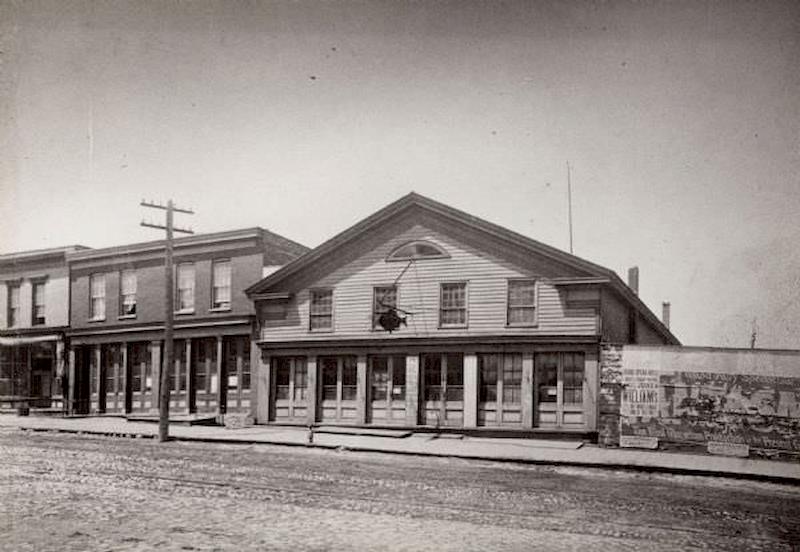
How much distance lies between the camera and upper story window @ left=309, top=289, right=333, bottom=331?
81.9ft

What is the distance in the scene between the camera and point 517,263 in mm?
22188

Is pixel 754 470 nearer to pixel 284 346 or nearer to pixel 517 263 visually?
pixel 517 263

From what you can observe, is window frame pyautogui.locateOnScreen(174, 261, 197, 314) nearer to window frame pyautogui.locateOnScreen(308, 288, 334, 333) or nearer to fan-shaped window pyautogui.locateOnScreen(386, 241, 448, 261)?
window frame pyautogui.locateOnScreen(308, 288, 334, 333)

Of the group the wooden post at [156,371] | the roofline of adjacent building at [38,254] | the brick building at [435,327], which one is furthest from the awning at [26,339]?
the brick building at [435,327]

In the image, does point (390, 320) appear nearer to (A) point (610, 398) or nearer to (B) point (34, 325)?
(A) point (610, 398)

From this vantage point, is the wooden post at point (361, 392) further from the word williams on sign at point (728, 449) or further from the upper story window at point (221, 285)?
the word williams on sign at point (728, 449)

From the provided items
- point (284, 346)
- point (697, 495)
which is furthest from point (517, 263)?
point (697, 495)

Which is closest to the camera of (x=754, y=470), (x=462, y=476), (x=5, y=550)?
(x=5, y=550)

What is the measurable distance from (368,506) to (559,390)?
11300mm

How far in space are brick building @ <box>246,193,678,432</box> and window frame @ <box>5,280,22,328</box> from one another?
14.5 m

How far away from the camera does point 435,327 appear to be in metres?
23.0

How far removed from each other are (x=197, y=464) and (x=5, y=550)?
7.43 metres

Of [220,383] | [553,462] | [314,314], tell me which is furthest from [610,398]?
[220,383]

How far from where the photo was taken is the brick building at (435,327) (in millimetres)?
21297
